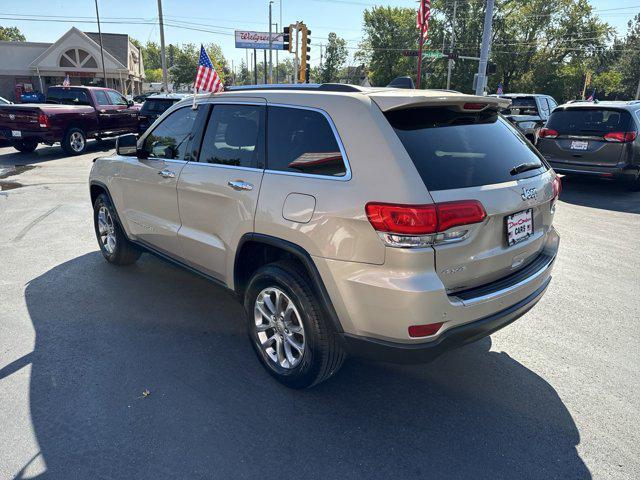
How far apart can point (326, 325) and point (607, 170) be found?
808 cm

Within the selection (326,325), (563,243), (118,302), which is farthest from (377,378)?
(563,243)

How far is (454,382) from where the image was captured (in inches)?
124

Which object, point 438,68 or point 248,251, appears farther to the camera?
point 438,68

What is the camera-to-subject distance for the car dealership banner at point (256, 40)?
46.4m

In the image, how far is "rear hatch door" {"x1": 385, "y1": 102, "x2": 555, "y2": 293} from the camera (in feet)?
8.02

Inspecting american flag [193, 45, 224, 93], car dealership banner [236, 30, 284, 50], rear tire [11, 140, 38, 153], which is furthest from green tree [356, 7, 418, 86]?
american flag [193, 45, 224, 93]

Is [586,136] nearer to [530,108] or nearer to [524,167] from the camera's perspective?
[530,108]

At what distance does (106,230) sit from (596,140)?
8506 mm

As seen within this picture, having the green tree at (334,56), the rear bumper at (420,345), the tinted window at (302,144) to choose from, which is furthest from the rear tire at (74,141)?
the green tree at (334,56)

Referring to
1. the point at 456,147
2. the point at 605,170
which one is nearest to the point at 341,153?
the point at 456,147

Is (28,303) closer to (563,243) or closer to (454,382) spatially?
(454,382)

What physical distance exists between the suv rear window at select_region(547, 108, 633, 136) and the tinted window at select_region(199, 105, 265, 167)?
7858mm

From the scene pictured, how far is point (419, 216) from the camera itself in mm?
2289

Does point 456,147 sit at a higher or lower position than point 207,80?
lower
